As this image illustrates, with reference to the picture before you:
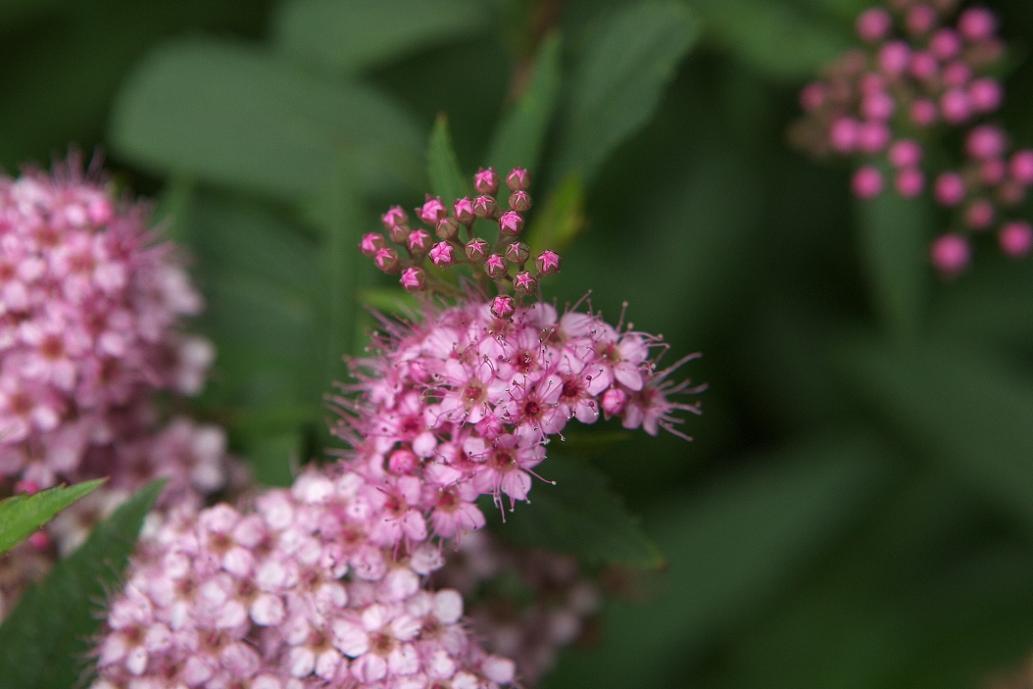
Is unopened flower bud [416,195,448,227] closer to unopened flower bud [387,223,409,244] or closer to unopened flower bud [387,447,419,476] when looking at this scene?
unopened flower bud [387,223,409,244]

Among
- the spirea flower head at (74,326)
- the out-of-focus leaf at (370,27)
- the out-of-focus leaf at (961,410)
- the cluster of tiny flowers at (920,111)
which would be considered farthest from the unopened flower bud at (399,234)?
the out-of-focus leaf at (961,410)

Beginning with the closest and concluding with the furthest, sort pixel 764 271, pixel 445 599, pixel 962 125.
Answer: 1. pixel 445 599
2. pixel 962 125
3. pixel 764 271

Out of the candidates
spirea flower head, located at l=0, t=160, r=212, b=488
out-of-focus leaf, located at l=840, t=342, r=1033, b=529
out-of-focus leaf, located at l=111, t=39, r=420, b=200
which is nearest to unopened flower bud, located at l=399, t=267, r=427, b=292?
spirea flower head, located at l=0, t=160, r=212, b=488

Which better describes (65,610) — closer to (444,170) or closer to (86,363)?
(86,363)

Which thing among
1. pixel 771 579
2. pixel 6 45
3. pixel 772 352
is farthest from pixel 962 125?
pixel 6 45

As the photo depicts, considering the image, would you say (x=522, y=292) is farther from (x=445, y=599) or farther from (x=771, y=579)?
(x=771, y=579)
